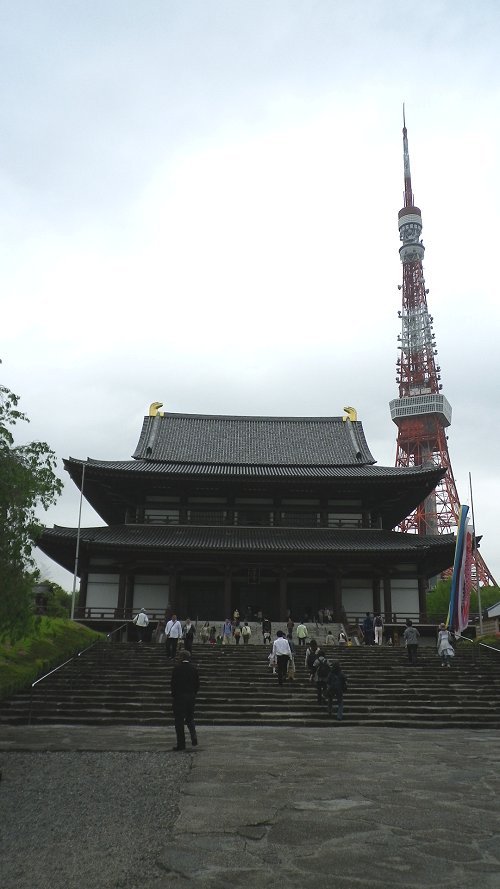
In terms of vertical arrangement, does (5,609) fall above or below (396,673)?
above

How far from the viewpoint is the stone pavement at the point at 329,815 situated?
5406mm

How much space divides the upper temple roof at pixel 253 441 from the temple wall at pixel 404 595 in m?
7.88

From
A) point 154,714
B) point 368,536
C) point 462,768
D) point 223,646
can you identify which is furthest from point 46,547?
point 462,768

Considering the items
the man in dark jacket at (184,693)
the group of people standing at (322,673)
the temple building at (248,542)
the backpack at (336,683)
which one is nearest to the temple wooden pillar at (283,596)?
the temple building at (248,542)

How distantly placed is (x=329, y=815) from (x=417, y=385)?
95.9 m

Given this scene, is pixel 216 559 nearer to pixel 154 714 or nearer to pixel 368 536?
pixel 368 536

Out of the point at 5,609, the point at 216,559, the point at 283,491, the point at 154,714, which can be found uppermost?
the point at 283,491

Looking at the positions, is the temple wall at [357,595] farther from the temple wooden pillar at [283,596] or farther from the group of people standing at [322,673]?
the group of people standing at [322,673]

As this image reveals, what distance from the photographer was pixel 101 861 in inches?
224

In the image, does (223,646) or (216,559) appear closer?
(223,646)

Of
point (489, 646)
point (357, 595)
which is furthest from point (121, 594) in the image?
point (489, 646)

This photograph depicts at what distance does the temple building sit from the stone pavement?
20940 millimetres

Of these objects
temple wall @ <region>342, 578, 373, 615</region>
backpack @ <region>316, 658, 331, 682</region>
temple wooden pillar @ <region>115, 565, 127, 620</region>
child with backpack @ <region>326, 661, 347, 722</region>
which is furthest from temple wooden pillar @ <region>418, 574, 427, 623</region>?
child with backpack @ <region>326, 661, 347, 722</region>

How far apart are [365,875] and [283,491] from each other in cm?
3258
